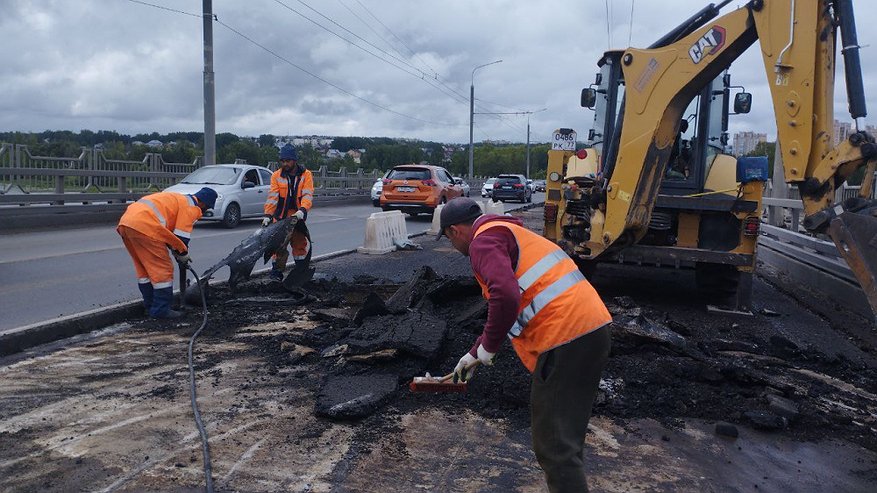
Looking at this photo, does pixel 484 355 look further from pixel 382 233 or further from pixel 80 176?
pixel 80 176

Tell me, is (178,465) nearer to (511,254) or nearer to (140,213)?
(511,254)

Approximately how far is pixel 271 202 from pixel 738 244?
6.02m

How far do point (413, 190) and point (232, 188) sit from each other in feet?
19.5

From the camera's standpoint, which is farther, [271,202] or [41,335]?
[271,202]

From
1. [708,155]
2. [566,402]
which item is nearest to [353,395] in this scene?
[566,402]

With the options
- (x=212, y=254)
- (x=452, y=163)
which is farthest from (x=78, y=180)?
(x=452, y=163)

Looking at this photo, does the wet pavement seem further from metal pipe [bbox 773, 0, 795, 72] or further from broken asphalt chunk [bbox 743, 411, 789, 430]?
metal pipe [bbox 773, 0, 795, 72]

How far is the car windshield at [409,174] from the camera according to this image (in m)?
22.6

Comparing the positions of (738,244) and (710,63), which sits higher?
(710,63)

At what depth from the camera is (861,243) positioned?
16.8ft

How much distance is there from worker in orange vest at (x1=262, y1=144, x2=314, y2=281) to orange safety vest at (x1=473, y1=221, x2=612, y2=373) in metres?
6.45

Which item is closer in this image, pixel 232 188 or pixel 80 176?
pixel 232 188

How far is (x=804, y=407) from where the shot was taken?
202 inches

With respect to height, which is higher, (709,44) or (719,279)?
(709,44)
